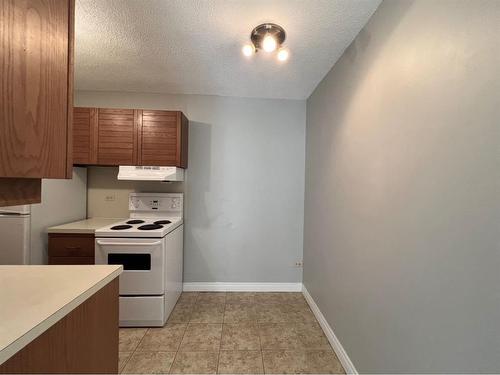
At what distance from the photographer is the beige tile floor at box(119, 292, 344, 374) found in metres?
1.69

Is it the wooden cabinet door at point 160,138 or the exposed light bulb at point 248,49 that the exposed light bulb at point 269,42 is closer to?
the exposed light bulb at point 248,49

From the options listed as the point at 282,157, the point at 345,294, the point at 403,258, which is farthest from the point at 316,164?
the point at 403,258

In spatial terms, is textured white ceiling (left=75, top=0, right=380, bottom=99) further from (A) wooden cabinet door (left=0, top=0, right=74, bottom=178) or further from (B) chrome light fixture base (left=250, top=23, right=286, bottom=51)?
(A) wooden cabinet door (left=0, top=0, right=74, bottom=178)

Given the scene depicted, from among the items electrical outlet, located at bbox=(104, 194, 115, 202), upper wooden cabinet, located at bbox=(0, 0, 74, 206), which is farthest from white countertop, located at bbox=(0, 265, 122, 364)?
electrical outlet, located at bbox=(104, 194, 115, 202)

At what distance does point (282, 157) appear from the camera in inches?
114

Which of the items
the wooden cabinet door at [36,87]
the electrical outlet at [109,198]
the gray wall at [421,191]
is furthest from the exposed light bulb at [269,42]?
the electrical outlet at [109,198]

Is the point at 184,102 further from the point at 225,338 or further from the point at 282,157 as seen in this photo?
the point at 225,338

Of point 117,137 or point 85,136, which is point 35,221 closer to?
point 85,136

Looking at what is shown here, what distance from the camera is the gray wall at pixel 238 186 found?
2844 millimetres

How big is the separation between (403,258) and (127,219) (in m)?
2.83

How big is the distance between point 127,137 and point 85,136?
45cm

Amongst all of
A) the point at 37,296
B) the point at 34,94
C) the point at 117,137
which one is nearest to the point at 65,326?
the point at 37,296

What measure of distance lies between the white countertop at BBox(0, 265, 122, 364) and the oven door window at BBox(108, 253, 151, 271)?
3.54 feet

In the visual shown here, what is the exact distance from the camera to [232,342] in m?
1.94
